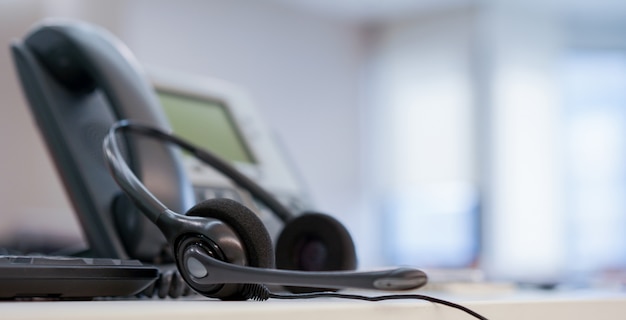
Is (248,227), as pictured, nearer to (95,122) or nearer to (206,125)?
(95,122)

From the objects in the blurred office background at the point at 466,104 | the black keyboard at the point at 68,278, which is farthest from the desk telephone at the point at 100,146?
the blurred office background at the point at 466,104

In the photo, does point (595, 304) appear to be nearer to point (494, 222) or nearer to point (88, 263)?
point (88, 263)

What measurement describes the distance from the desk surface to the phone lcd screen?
1.54ft

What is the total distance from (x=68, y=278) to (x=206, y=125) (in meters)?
0.48

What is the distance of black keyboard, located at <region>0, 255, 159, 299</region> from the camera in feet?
0.96

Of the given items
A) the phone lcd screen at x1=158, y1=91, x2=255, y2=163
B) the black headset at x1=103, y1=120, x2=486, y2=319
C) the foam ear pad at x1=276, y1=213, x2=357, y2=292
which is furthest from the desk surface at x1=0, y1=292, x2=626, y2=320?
the phone lcd screen at x1=158, y1=91, x2=255, y2=163

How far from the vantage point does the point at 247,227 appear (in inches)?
12.6

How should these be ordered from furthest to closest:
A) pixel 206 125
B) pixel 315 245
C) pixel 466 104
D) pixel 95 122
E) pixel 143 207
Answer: pixel 466 104
pixel 206 125
pixel 95 122
pixel 315 245
pixel 143 207

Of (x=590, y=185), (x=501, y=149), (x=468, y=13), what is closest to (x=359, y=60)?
(x=468, y=13)

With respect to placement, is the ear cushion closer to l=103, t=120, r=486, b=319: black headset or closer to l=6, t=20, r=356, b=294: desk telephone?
l=103, t=120, r=486, b=319: black headset

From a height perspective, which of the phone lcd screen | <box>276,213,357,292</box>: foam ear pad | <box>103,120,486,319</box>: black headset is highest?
the phone lcd screen

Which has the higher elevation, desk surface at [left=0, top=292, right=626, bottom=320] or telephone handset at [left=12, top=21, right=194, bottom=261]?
telephone handset at [left=12, top=21, right=194, bottom=261]

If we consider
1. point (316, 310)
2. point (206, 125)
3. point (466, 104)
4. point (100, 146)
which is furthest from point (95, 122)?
point (466, 104)

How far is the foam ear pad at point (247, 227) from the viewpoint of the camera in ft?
1.05
